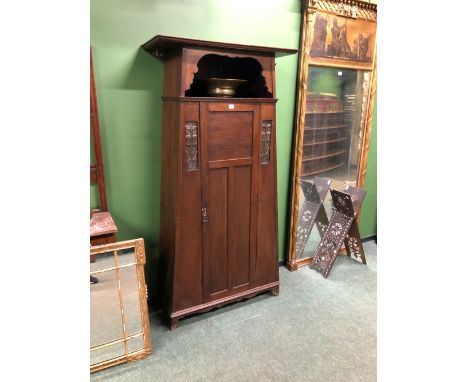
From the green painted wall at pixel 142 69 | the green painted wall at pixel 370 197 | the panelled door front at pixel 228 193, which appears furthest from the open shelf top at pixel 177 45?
the green painted wall at pixel 370 197

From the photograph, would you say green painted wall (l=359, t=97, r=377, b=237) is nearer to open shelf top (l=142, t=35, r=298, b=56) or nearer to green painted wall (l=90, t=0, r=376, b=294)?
green painted wall (l=90, t=0, r=376, b=294)

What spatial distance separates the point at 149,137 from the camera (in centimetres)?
218

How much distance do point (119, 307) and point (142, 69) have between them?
140 cm

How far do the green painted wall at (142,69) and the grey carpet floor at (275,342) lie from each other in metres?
0.52

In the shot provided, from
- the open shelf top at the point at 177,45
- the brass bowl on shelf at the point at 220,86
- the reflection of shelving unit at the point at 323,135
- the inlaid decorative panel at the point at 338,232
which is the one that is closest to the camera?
the open shelf top at the point at 177,45

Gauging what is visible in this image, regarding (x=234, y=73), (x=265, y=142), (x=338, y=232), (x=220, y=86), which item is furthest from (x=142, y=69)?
(x=338, y=232)

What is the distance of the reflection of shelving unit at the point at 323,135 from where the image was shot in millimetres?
2809

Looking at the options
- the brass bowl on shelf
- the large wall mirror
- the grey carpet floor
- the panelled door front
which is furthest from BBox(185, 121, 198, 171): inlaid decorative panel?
the grey carpet floor

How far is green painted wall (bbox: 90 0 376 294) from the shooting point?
1.96m

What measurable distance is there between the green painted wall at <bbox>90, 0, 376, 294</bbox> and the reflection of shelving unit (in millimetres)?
526

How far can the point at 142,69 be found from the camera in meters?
2.06

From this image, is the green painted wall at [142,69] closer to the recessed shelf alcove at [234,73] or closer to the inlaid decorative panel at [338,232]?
the recessed shelf alcove at [234,73]

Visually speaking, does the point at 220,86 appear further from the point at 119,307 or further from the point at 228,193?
the point at 119,307
